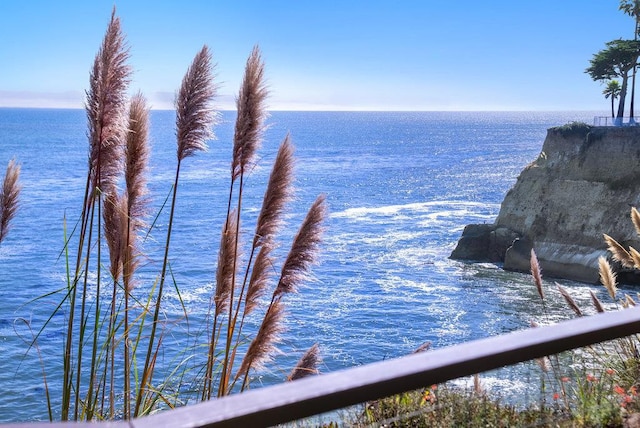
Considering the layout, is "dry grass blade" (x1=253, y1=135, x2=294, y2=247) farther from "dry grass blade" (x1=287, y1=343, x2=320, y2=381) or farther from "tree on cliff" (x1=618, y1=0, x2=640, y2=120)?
"tree on cliff" (x1=618, y1=0, x2=640, y2=120)

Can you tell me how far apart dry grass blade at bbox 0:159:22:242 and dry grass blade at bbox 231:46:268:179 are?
863 millimetres

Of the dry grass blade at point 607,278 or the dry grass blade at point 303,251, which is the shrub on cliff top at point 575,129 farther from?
the dry grass blade at point 303,251

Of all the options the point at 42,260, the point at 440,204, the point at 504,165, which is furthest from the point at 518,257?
the point at 504,165

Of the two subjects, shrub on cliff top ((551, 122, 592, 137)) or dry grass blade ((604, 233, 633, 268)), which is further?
shrub on cliff top ((551, 122, 592, 137))

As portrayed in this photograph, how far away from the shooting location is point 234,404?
96 centimetres

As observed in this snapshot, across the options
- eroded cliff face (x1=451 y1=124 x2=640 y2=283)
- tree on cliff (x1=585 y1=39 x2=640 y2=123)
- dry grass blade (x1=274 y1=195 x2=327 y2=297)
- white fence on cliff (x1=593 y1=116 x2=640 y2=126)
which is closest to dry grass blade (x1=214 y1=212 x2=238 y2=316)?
dry grass blade (x1=274 y1=195 x2=327 y2=297)

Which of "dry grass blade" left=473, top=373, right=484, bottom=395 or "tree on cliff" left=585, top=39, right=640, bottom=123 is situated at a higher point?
"tree on cliff" left=585, top=39, right=640, bottom=123

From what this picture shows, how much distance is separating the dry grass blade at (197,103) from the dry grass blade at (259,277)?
50cm

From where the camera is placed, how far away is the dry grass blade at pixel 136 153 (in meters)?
3.13

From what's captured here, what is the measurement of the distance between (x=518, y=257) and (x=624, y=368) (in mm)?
33791

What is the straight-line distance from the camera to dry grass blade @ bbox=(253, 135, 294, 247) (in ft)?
10.3

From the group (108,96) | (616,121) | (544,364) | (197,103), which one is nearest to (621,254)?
(197,103)

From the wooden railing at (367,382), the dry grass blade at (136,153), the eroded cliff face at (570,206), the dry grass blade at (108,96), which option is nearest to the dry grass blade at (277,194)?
the dry grass blade at (136,153)

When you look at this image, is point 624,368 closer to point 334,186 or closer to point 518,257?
point 518,257
